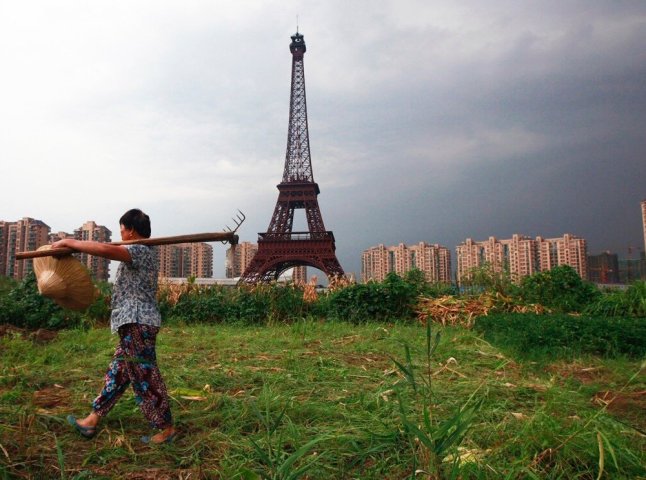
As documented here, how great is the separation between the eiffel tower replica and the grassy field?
51.4 ft

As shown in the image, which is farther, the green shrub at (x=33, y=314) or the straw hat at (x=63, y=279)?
the green shrub at (x=33, y=314)

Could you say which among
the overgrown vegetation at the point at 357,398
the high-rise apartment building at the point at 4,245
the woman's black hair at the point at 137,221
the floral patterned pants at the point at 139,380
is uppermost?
the high-rise apartment building at the point at 4,245

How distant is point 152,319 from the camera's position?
2545mm

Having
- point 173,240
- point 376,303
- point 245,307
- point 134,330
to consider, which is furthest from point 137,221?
point 245,307

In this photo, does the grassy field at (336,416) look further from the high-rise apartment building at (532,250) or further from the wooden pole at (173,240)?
the high-rise apartment building at (532,250)

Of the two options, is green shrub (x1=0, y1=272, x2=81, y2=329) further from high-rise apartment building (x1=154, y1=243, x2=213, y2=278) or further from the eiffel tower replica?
high-rise apartment building (x1=154, y1=243, x2=213, y2=278)

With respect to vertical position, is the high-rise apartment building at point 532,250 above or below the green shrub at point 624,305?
above

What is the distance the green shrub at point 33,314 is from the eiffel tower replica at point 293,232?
39.7 ft

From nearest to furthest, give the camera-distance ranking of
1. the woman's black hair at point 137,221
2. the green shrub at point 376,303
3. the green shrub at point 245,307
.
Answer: the woman's black hair at point 137,221 → the green shrub at point 376,303 → the green shrub at point 245,307

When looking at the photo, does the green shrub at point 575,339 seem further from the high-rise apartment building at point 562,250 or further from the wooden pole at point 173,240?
the high-rise apartment building at point 562,250

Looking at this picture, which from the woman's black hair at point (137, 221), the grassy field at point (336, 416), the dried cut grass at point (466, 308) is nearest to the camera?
the grassy field at point (336, 416)

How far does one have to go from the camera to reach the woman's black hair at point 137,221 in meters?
2.60

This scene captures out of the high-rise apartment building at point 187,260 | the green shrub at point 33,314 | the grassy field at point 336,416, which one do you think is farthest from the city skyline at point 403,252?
the grassy field at point 336,416

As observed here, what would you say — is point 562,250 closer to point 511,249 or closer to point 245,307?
point 511,249
